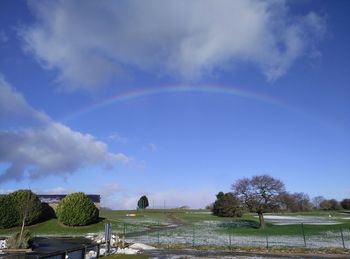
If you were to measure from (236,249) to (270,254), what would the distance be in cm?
353

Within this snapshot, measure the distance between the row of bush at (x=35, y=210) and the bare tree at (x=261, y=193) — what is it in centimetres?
2192

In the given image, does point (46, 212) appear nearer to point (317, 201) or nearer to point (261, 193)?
point (261, 193)

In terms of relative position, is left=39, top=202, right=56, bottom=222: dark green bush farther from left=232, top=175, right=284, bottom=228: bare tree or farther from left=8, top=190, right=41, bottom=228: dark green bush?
left=232, top=175, right=284, bottom=228: bare tree

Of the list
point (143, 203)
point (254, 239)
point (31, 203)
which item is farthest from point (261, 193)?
point (143, 203)

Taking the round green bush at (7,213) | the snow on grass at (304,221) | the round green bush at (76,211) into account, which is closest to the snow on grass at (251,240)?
the round green bush at (76,211)

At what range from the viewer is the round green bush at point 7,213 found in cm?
5538

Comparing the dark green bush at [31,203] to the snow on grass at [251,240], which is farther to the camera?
the dark green bush at [31,203]

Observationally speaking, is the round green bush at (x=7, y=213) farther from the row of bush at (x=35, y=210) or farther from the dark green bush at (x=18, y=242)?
the dark green bush at (x=18, y=242)

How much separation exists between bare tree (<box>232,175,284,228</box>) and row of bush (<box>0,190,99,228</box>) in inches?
863

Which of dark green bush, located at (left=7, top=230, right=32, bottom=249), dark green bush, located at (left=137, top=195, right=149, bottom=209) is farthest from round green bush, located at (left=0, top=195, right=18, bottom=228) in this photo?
dark green bush, located at (left=137, top=195, right=149, bottom=209)

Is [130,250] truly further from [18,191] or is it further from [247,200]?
[18,191]

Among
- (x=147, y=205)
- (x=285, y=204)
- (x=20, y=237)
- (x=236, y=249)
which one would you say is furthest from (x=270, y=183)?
(x=147, y=205)

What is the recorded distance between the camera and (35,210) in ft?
189

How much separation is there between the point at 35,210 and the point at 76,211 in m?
6.42
